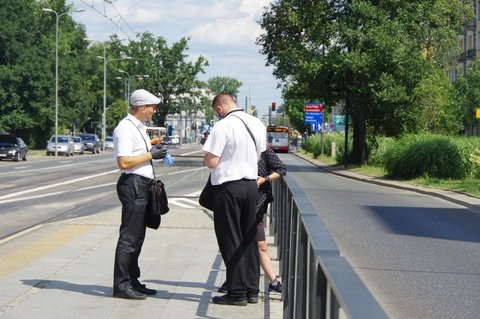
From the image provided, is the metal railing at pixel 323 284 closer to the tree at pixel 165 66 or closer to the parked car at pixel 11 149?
the parked car at pixel 11 149

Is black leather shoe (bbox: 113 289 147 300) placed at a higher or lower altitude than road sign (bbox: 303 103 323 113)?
lower

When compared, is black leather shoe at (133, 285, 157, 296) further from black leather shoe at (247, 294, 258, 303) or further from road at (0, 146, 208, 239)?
road at (0, 146, 208, 239)

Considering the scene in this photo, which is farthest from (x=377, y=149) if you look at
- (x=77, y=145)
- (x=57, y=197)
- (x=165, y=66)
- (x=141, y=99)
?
(x=165, y=66)

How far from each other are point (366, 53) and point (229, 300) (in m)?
34.7

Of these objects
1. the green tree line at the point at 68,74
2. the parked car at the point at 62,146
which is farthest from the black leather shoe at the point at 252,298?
the green tree line at the point at 68,74

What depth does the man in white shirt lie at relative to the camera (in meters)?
7.68

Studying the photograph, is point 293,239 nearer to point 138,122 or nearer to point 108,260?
point 138,122

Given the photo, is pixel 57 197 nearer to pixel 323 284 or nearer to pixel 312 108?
pixel 323 284

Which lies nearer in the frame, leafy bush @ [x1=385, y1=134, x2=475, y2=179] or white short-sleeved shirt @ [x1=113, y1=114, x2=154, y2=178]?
white short-sleeved shirt @ [x1=113, y1=114, x2=154, y2=178]

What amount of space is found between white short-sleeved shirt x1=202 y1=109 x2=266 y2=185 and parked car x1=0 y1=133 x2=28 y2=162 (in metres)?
50.9

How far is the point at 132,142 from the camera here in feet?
27.0

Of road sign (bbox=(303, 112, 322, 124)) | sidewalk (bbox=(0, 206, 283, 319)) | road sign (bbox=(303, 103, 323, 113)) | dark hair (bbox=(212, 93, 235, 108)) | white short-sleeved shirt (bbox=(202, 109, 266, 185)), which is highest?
road sign (bbox=(303, 103, 323, 113))

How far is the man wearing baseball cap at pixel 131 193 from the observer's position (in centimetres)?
813

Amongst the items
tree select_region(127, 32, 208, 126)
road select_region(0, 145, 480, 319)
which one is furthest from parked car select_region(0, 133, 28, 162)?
tree select_region(127, 32, 208, 126)
